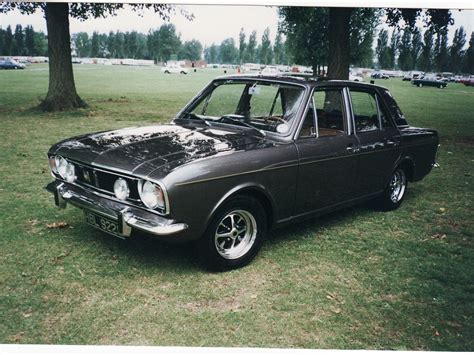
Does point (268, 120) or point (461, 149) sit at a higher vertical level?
point (268, 120)

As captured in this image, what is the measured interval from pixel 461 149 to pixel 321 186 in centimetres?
608

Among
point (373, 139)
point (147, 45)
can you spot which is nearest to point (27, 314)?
point (373, 139)

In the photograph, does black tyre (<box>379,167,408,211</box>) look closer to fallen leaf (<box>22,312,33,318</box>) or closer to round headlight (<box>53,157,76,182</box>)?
round headlight (<box>53,157,76,182</box>)

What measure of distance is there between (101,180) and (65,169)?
1.81 feet

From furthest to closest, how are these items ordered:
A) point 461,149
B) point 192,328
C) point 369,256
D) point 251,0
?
point 461,149
point 251,0
point 369,256
point 192,328

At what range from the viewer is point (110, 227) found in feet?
10.5

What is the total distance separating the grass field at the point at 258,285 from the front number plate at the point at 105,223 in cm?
33

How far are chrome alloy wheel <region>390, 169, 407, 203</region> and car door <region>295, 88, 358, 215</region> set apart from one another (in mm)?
1000

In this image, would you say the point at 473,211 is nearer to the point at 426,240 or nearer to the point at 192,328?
the point at 426,240

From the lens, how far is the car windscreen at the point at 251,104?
390 cm

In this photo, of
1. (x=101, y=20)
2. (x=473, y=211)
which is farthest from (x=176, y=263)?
(x=473, y=211)

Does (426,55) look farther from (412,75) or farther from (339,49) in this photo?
(339,49)

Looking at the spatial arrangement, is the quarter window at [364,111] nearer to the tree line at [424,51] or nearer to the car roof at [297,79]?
the car roof at [297,79]

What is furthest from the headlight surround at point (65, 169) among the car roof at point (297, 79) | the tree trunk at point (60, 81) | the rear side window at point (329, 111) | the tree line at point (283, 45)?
the tree trunk at point (60, 81)
